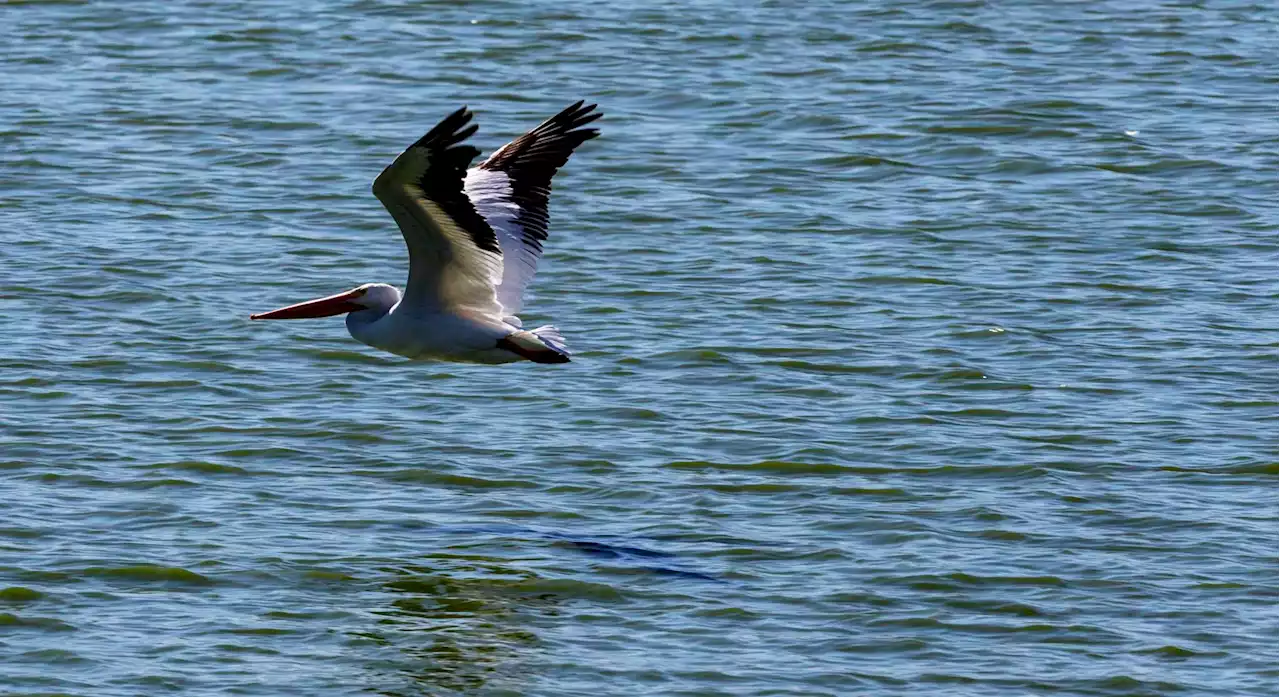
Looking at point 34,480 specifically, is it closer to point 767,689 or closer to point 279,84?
point 767,689

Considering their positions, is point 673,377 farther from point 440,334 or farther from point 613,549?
point 613,549

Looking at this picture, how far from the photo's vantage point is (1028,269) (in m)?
13.6

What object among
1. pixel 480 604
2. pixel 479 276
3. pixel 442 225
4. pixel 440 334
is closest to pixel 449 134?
pixel 442 225

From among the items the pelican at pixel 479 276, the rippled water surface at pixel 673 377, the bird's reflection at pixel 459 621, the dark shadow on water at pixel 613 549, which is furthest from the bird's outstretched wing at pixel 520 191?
the bird's reflection at pixel 459 621

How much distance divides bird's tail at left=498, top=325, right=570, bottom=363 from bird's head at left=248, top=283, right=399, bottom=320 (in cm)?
71

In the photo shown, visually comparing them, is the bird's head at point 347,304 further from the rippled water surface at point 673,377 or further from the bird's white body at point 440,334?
the rippled water surface at point 673,377

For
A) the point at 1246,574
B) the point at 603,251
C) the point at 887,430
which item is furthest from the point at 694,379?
the point at 1246,574

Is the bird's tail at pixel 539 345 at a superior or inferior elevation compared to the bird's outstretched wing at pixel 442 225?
inferior

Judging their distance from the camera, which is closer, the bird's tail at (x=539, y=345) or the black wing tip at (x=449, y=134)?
the black wing tip at (x=449, y=134)

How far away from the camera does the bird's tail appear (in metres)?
10.2

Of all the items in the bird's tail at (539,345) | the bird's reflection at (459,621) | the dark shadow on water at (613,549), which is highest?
the bird's tail at (539,345)

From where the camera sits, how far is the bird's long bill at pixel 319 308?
10688 millimetres

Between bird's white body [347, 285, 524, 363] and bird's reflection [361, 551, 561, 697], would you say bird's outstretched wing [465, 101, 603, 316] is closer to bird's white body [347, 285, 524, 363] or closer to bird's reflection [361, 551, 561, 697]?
bird's white body [347, 285, 524, 363]

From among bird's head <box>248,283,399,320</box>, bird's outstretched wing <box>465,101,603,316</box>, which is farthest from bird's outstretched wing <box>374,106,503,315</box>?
bird's head <box>248,283,399,320</box>
